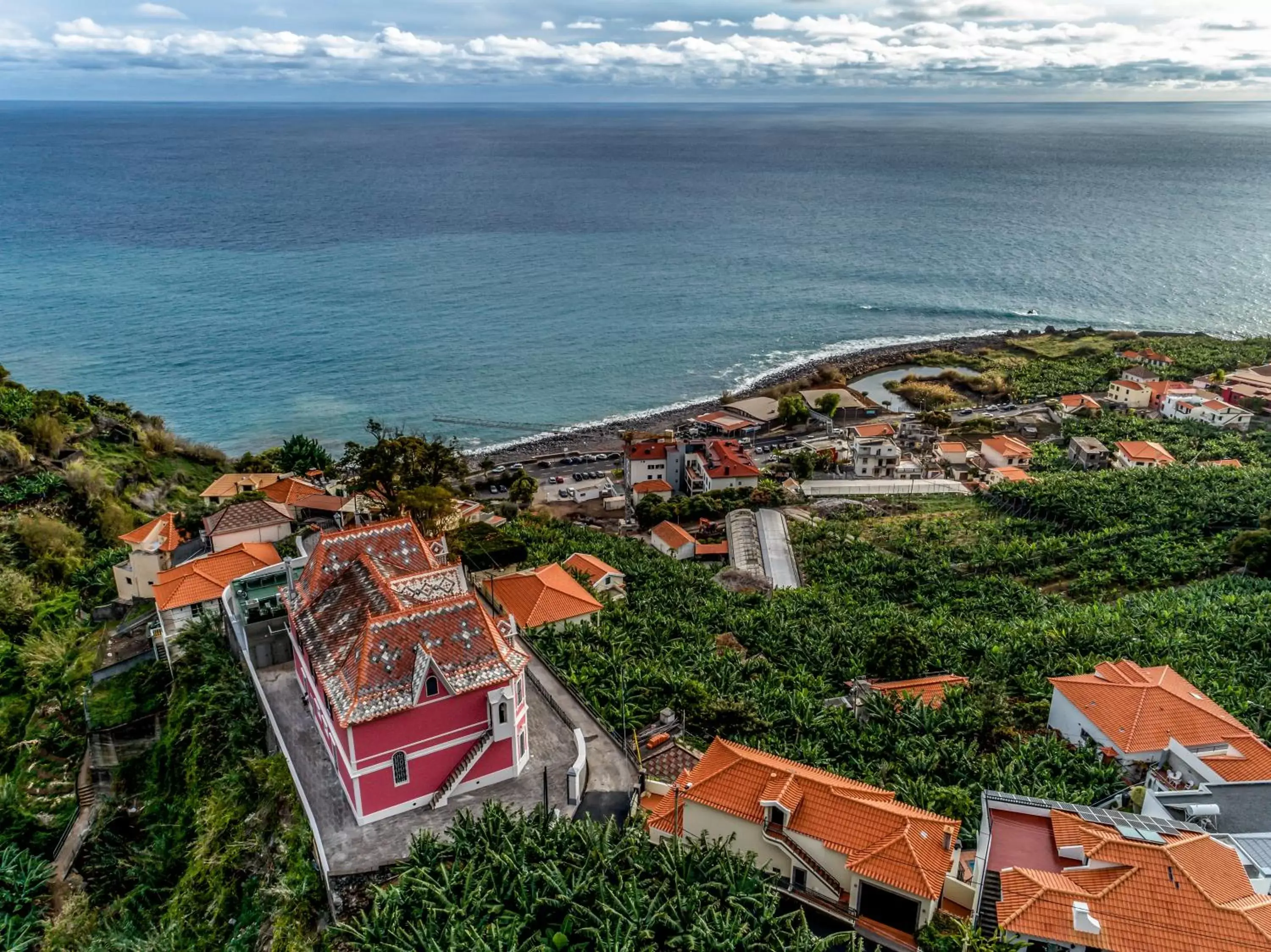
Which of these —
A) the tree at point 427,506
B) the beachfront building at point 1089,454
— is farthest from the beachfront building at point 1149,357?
the tree at point 427,506

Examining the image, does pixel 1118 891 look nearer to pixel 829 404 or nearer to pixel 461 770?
pixel 461 770

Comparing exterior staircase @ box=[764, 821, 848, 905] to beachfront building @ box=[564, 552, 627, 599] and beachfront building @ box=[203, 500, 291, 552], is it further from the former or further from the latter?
beachfront building @ box=[203, 500, 291, 552]

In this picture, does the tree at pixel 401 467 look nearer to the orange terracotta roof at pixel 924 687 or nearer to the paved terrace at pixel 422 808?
the paved terrace at pixel 422 808

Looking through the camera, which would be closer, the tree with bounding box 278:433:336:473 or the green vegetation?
the green vegetation

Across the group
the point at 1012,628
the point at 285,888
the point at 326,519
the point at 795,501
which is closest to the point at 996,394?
the point at 795,501

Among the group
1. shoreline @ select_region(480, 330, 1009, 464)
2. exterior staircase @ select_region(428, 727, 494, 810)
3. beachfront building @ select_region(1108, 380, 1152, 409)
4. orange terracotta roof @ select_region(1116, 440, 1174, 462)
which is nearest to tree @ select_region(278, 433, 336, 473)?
shoreline @ select_region(480, 330, 1009, 464)

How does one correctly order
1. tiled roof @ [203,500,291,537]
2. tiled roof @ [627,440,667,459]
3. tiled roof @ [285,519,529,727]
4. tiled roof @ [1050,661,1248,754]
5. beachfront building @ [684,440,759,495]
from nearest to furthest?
tiled roof @ [285,519,529,727]
tiled roof @ [1050,661,1248,754]
tiled roof @ [203,500,291,537]
beachfront building @ [684,440,759,495]
tiled roof @ [627,440,667,459]
